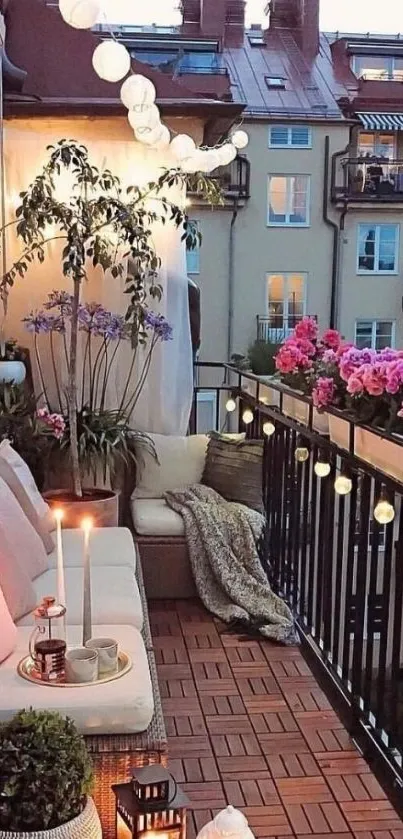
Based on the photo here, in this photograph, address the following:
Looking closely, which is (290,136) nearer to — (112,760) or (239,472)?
(239,472)

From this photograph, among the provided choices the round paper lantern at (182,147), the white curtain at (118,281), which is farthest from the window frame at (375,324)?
the round paper lantern at (182,147)

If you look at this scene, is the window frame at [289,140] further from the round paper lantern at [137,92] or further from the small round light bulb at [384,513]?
the small round light bulb at [384,513]

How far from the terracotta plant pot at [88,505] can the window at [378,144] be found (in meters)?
8.09

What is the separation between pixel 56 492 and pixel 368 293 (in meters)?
7.74

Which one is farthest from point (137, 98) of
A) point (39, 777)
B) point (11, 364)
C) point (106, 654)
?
point (39, 777)

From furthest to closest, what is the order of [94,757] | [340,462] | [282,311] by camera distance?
[282,311] < [340,462] < [94,757]

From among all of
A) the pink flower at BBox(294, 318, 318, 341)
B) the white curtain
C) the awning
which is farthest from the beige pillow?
the awning

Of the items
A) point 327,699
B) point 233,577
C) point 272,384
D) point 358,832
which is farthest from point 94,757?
Answer: point 272,384

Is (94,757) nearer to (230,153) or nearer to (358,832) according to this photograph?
(358,832)

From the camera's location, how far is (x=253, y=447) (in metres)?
4.11

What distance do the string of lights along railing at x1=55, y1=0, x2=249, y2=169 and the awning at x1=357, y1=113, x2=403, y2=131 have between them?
6.83 m

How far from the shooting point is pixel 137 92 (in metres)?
3.31

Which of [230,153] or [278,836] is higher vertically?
[230,153]

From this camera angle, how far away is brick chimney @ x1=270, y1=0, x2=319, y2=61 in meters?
10.6
